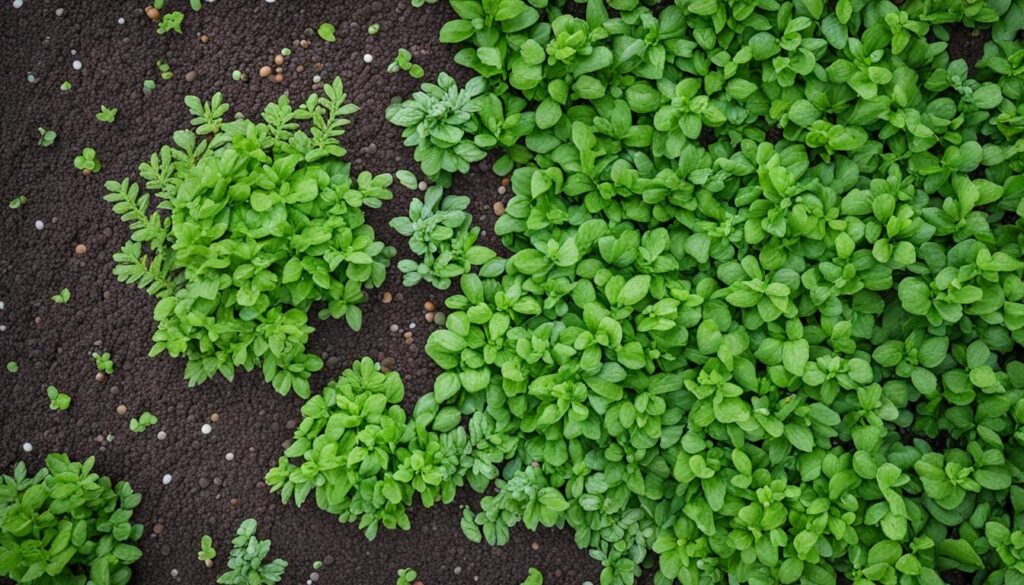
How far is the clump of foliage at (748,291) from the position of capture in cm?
289

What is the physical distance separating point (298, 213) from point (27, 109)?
1.23m

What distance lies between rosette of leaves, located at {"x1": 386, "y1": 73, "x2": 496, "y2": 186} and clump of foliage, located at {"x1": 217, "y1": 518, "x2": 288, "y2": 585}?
1514 millimetres

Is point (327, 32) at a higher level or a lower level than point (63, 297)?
higher

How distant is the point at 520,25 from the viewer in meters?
3.03

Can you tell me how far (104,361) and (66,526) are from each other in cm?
61

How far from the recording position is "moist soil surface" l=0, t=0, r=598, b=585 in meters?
3.18

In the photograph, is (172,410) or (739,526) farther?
(172,410)

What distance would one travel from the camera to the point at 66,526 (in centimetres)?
295

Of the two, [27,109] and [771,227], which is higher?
[27,109]

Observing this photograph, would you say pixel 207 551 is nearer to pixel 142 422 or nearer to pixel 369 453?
pixel 142 422

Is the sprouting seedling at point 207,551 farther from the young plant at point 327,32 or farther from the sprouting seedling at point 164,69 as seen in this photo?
the young plant at point 327,32

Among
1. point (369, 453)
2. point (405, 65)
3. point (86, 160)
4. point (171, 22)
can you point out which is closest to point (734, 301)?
point (369, 453)

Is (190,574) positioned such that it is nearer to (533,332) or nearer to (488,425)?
(488,425)

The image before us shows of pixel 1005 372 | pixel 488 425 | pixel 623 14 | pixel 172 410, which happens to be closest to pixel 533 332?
pixel 488 425
